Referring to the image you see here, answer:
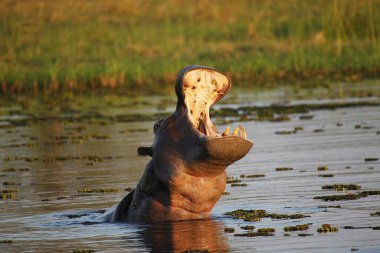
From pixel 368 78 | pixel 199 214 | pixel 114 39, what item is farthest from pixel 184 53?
pixel 199 214

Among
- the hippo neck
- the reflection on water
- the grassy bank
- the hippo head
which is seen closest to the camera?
the reflection on water

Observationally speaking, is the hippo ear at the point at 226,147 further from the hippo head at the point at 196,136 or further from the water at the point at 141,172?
the water at the point at 141,172

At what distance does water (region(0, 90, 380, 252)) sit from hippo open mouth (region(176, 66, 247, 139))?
2.85 feet

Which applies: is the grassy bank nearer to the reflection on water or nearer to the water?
the water

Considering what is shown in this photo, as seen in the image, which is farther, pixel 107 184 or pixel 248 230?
pixel 107 184

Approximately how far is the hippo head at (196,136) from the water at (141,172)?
549 millimetres

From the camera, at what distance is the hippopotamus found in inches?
330

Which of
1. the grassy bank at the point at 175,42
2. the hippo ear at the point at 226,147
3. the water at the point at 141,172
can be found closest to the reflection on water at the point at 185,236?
the water at the point at 141,172

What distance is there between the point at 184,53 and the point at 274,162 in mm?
15502

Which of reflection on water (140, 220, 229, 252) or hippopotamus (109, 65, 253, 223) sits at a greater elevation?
hippopotamus (109, 65, 253, 223)

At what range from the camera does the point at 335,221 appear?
898 centimetres

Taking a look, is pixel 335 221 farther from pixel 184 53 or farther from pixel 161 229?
pixel 184 53

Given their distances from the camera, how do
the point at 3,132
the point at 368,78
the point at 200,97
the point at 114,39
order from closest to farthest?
the point at 200,97 → the point at 3,132 → the point at 368,78 → the point at 114,39

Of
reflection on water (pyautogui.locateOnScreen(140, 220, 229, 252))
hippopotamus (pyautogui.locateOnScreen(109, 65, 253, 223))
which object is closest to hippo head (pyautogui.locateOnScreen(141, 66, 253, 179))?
hippopotamus (pyautogui.locateOnScreen(109, 65, 253, 223))
